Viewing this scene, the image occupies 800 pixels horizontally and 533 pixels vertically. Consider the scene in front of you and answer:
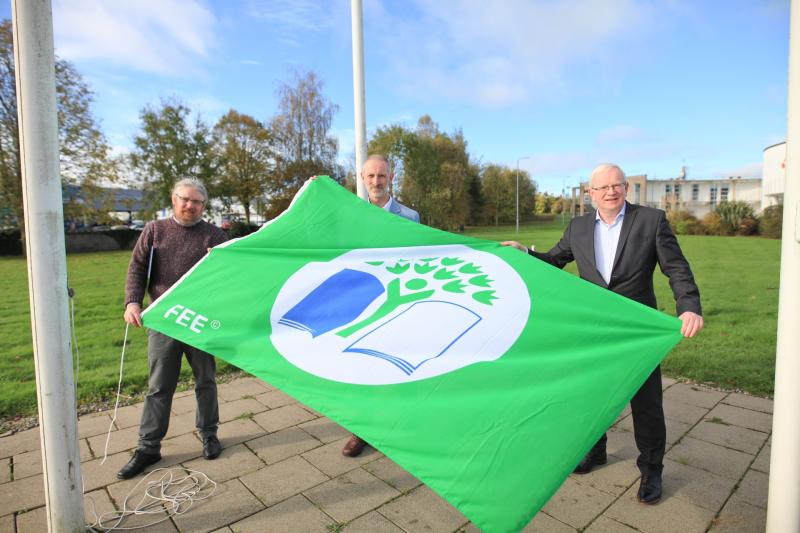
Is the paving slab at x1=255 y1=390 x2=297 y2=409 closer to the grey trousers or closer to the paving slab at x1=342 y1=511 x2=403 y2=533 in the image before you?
the grey trousers

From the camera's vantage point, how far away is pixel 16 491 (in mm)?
3209

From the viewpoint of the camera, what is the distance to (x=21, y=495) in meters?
3.16

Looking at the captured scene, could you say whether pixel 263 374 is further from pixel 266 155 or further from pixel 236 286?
pixel 266 155

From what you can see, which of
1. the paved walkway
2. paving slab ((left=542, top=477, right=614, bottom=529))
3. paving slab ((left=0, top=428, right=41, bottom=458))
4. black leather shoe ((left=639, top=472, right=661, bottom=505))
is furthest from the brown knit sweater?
black leather shoe ((left=639, top=472, right=661, bottom=505))

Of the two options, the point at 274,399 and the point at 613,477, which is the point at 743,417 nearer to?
the point at 613,477

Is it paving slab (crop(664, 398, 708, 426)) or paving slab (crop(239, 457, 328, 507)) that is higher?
paving slab (crop(664, 398, 708, 426))

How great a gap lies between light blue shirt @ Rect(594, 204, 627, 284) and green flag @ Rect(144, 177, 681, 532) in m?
0.47

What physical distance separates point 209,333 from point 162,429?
51.5 inches

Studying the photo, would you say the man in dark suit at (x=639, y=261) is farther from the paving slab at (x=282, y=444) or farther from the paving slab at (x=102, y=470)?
the paving slab at (x=102, y=470)

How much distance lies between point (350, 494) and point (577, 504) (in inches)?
59.2

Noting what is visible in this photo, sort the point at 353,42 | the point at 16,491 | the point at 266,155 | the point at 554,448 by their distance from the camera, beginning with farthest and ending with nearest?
1. the point at 266,155
2. the point at 353,42
3. the point at 16,491
4. the point at 554,448

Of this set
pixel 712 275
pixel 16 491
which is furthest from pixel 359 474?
pixel 712 275

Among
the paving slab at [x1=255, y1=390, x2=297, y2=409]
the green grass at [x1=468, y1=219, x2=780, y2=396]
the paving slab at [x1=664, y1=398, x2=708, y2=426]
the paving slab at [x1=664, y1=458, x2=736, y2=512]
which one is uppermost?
the green grass at [x1=468, y1=219, x2=780, y2=396]

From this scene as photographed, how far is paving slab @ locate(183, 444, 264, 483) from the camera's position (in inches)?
137
